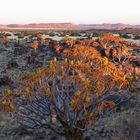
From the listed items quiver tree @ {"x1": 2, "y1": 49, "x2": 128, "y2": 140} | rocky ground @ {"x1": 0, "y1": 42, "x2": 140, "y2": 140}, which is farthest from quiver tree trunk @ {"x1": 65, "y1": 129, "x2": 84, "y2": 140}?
rocky ground @ {"x1": 0, "y1": 42, "x2": 140, "y2": 140}

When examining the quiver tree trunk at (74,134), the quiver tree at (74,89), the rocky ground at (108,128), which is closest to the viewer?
the quiver tree at (74,89)

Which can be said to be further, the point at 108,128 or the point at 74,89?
the point at 108,128

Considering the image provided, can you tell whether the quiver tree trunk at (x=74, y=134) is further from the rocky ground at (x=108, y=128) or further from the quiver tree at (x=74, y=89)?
the rocky ground at (x=108, y=128)

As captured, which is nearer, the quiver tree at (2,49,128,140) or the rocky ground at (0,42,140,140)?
the quiver tree at (2,49,128,140)

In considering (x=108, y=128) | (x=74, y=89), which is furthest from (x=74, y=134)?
(x=108, y=128)

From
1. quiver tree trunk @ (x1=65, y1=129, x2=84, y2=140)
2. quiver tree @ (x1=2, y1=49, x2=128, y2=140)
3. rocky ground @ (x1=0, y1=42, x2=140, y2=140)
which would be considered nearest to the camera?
quiver tree @ (x1=2, y1=49, x2=128, y2=140)

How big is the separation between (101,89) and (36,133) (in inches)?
154

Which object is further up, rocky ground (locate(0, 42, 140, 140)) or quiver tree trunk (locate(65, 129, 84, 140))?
quiver tree trunk (locate(65, 129, 84, 140))

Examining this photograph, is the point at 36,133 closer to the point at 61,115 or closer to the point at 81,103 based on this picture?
the point at 61,115

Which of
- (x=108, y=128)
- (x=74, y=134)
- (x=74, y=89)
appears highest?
(x=74, y=89)

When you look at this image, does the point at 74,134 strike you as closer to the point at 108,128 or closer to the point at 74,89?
the point at 74,89

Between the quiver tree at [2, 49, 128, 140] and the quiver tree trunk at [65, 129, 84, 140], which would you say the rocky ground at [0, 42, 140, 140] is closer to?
the quiver tree trunk at [65, 129, 84, 140]

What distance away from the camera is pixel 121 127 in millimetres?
12492

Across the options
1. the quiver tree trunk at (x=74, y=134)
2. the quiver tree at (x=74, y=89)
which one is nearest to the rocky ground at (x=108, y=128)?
the quiver tree trunk at (x=74, y=134)
